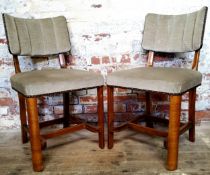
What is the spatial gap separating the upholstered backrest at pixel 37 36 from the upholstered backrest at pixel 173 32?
1.79ft

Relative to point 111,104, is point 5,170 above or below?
below

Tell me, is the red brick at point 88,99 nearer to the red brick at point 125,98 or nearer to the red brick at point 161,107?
the red brick at point 125,98

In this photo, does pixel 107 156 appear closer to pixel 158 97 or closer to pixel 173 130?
pixel 173 130

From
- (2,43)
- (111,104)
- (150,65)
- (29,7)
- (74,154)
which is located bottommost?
(74,154)

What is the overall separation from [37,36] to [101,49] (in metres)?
0.46

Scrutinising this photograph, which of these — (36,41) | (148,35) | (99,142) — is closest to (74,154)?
(99,142)

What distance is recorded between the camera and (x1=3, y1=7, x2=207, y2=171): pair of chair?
4.42 ft

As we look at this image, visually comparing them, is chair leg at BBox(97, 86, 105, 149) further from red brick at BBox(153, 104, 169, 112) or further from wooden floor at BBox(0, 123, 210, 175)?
red brick at BBox(153, 104, 169, 112)

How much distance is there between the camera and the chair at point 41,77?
135cm

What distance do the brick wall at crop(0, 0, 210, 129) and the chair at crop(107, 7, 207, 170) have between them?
158mm

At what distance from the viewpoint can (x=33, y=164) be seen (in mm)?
1416

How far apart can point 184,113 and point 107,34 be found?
32.4 inches

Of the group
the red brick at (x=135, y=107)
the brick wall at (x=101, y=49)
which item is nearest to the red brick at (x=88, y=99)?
the brick wall at (x=101, y=49)

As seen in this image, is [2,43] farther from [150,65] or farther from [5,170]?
[150,65]
